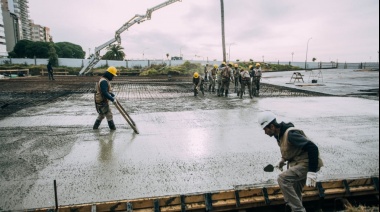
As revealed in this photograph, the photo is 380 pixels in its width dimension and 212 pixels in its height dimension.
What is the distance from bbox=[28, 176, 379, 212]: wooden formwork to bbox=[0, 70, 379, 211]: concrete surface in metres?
0.40

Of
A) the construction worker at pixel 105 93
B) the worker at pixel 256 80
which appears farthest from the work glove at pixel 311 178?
the worker at pixel 256 80

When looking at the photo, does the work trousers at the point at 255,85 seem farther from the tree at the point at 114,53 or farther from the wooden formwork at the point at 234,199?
the tree at the point at 114,53

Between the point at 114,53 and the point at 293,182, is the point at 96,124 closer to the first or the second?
the point at 293,182

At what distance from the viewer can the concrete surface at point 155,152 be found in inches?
162

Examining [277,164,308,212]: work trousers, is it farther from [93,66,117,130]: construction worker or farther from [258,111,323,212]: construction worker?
[93,66,117,130]: construction worker

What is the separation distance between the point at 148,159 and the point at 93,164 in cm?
105

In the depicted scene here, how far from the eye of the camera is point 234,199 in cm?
365

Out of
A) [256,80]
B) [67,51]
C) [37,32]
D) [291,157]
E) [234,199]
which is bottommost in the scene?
[234,199]

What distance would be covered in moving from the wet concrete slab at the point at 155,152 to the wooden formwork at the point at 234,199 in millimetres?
394

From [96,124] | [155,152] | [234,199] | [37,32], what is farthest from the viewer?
[37,32]

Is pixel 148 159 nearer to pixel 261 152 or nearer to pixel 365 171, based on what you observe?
pixel 261 152

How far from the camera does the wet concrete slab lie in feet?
13.5

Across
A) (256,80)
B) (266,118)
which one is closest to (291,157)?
(266,118)

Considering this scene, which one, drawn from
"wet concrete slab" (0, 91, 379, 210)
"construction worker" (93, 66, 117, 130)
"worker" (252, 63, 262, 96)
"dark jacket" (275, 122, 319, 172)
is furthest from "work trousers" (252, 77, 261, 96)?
"dark jacket" (275, 122, 319, 172)
